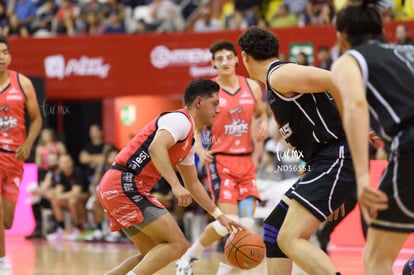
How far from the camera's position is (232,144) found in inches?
414

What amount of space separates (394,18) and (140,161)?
1015cm

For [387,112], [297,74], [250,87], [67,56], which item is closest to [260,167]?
[250,87]

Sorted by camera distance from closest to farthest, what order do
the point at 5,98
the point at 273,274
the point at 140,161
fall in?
the point at 273,274
the point at 140,161
the point at 5,98

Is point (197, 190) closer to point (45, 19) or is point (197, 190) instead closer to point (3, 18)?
point (45, 19)

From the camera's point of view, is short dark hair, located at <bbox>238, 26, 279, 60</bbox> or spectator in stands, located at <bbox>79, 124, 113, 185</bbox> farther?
spectator in stands, located at <bbox>79, 124, 113, 185</bbox>

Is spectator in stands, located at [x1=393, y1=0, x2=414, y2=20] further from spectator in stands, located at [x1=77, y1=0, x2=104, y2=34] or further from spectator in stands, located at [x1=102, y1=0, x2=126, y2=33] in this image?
spectator in stands, located at [x1=77, y1=0, x2=104, y2=34]

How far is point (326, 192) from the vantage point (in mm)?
6754

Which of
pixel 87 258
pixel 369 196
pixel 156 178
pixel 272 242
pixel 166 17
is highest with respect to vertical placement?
pixel 166 17

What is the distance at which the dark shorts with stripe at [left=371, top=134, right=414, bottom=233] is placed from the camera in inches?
211

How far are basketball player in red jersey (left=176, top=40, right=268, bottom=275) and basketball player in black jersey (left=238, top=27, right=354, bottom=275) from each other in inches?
121

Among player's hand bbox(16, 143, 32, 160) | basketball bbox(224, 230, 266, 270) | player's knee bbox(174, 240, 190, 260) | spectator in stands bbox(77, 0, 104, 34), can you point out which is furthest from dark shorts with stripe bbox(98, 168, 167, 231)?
spectator in stands bbox(77, 0, 104, 34)

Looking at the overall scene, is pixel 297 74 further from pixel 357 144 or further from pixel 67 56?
pixel 67 56

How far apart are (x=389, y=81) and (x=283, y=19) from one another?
507 inches

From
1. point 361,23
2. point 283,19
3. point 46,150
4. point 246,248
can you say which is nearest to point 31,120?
point 246,248
